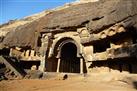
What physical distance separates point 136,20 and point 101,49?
14.1ft

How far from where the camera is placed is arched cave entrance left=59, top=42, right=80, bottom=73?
16.7 m

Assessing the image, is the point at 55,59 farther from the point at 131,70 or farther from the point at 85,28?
the point at 131,70

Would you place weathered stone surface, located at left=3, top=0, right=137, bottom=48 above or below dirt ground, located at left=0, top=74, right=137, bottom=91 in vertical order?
above

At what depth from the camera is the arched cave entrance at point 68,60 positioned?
16688 millimetres

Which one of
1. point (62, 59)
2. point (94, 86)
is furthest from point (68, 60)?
point (94, 86)

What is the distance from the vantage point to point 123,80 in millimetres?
10445

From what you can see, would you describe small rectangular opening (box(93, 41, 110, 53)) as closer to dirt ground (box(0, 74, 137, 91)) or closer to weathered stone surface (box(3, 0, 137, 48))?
weathered stone surface (box(3, 0, 137, 48))

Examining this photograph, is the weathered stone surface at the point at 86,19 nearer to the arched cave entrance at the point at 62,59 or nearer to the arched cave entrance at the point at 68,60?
the arched cave entrance at the point at 62,59

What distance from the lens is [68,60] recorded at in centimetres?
1711

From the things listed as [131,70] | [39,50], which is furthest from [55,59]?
[131,70]

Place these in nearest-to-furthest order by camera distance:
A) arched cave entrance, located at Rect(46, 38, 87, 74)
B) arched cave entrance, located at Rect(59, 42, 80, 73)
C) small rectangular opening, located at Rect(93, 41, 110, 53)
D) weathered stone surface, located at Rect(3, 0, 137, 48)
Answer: weathered stone surface, located at Rect(3, 0, 137, 48) < small rectangular opening, located at Rect(93, 41, 110, 53) < arched cave entrance, located at Rect(46, 38, 87, 74) < arched cave entrance, located at Rect(59, 42, 80, 73)

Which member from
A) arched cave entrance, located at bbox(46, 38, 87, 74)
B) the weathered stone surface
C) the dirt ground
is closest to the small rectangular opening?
the weathered stone surface

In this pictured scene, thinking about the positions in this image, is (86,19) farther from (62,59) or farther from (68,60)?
(68,60)

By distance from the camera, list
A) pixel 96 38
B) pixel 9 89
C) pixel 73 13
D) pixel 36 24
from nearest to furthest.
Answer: pixel 9 89, pixel 96 38, pixel 73 13, pixel 36 24
